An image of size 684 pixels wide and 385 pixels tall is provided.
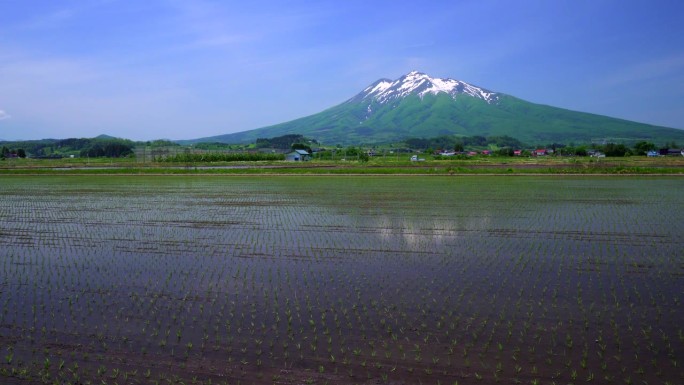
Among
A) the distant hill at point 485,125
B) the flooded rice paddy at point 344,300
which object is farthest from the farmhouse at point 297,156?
the distant hill at point 485,125

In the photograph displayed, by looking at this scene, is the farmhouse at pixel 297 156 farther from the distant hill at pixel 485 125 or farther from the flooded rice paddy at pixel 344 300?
the distant hill at pixel 485 125

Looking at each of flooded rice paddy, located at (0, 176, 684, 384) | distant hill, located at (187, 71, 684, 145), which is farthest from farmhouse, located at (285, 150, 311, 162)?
distant hill, located at (187, 71, 684, 145)

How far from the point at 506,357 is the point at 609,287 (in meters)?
3.19

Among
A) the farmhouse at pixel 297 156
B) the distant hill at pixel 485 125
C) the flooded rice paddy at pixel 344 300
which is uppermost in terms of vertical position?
the distant hill at pixel 485 125

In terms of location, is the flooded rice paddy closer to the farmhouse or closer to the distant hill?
the farmhouse

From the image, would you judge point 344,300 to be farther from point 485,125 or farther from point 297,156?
point 485,125

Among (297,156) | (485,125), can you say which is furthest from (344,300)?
(485,125)

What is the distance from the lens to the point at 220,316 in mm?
5727

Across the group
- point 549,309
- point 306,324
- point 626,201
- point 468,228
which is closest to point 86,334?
point 306,324

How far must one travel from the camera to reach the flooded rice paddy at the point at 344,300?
175 inches

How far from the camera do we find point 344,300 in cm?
629

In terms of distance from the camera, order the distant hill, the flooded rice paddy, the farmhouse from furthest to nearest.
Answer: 1. the distant hill
2. the farmhouse
3. the flooded rice paddy

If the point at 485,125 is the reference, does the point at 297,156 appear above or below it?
below

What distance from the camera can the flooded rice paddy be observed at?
445 cm
